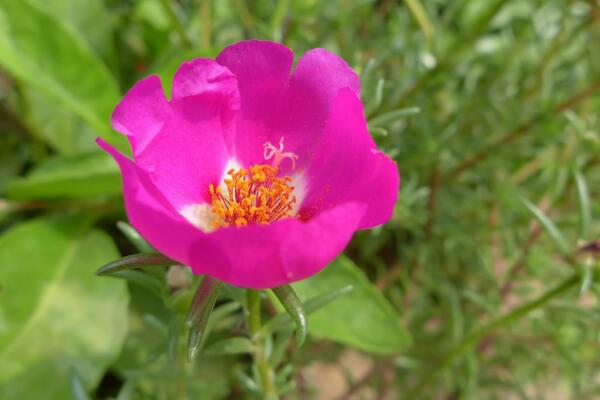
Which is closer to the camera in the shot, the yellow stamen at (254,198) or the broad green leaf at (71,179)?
the yellow stamen at (254,198)

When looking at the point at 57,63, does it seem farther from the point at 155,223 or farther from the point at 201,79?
the point at 155,223

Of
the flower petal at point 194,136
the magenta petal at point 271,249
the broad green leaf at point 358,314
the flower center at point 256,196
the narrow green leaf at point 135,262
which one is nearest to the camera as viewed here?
the magenta petal at point 271,249

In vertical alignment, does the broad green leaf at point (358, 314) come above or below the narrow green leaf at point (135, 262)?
below

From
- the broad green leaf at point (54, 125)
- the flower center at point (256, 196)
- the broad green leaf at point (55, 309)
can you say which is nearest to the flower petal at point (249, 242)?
the flower center at point (256, 196)

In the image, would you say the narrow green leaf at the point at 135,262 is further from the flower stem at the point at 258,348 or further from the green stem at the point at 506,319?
the green stem at the point at 506,319

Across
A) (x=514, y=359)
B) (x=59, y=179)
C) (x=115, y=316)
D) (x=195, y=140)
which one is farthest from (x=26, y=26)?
(x=514, y=359)

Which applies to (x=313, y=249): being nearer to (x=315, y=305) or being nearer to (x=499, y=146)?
(x=315, y=305)
